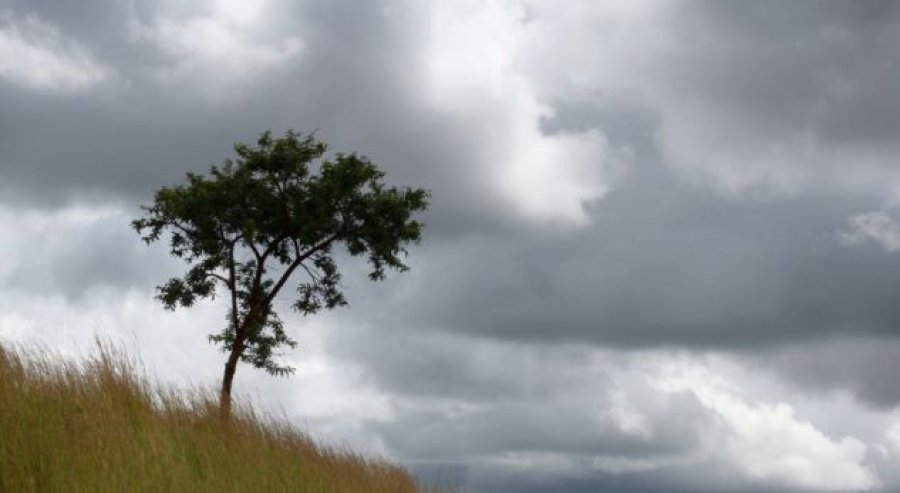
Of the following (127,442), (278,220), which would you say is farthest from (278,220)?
(127,442)

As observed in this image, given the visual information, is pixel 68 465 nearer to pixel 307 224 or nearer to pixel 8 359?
pixel 8 359

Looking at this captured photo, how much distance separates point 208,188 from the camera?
34.5 m

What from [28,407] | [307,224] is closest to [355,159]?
[307,224]

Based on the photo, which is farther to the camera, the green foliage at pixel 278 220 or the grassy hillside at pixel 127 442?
the green foliage at pixel 278 220

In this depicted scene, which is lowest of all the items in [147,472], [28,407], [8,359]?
[147,472]

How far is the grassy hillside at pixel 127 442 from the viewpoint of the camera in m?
13.7

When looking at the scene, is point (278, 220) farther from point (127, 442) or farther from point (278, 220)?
point (127, 442)

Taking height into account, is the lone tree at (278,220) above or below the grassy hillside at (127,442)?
above

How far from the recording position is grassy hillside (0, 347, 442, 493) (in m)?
13.7

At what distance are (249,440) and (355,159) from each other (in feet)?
54.6

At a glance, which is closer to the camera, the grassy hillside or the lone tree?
the grassy hillside

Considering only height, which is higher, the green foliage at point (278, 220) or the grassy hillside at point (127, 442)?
the green foliage at point (278, 220)

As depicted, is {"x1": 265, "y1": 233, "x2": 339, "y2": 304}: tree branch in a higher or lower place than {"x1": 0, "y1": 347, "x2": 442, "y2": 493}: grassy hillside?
higher

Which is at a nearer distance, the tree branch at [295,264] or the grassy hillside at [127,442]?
the grassy hillside at [127,442]
